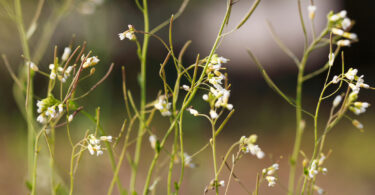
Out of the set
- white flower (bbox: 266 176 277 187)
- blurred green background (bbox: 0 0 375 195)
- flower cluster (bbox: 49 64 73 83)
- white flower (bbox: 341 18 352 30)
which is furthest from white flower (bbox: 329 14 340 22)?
blurred green background (bbox: 0 0 375 195)

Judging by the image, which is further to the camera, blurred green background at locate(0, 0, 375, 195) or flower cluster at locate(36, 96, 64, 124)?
blurred green background at locate(0, 0, 375, 195)

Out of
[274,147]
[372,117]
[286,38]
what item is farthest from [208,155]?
[286,38]

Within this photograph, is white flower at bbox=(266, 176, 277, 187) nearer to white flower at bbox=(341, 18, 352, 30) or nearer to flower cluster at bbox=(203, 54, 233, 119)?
flower cluster at bbox=(203, 54, 233, 119)

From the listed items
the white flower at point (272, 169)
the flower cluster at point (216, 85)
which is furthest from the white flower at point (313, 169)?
the flower cluster at point (216, 85)

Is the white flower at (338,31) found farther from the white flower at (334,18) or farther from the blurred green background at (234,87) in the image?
the blurred green background at (234,87)

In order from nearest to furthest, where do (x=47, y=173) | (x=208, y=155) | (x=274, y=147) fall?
(x=47, y=173)
(x=208, y=155)
(x=274, y=147)

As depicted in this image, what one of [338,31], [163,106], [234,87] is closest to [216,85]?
[163,106]

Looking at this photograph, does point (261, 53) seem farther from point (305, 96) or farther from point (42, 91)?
point (42, 91)
